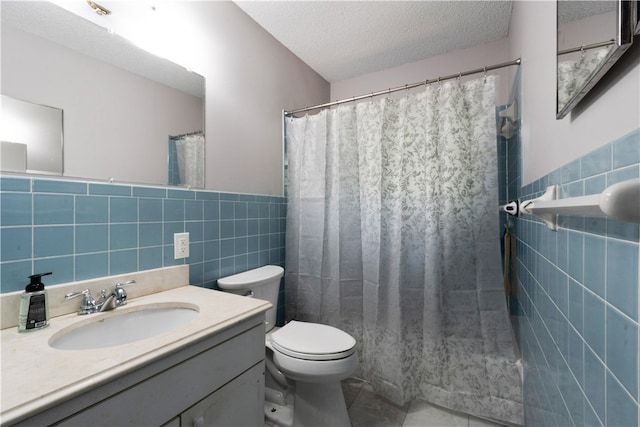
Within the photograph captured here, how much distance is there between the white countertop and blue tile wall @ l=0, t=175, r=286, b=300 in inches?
7.8

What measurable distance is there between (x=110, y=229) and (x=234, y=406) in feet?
2.70

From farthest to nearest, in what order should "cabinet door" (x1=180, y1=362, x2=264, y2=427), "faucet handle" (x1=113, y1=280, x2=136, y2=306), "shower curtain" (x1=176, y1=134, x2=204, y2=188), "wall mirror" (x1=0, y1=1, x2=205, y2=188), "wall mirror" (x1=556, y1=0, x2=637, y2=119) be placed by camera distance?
"shower curtain" (x1=176, y1=134, x2=204, y2=188) < "faucet handle" (x1=113, y1=280, x2=136, y2=306) < "wall mirror" (x1=0, y1=1, x2=205, y2=188) < "cabinet door" (x1=180, y1=362, x2=264, y2=427) < "wall mirror" (x1=556, y1=0, x2=637, y2=119)

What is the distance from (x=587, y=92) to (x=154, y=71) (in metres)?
1.58

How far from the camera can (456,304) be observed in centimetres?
148

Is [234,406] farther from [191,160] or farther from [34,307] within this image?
[191,160]

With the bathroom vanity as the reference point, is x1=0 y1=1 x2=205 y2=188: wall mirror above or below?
above

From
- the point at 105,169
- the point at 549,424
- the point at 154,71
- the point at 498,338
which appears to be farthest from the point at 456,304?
the point at 154,71

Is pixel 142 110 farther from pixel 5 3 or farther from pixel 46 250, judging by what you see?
pixel 46 250

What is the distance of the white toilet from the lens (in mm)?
1232

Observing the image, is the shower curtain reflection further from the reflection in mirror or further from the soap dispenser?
the soap dispenser

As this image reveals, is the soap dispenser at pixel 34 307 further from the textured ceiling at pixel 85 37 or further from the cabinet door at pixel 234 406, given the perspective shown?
the textured ceiling at pixel 85 37

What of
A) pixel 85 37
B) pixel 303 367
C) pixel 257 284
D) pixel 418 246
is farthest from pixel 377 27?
pixel 303 367

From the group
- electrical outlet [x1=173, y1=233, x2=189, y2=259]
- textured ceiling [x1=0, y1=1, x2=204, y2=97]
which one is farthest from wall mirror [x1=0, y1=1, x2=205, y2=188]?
electrical outlet [x1=173, y1=233, x2=189, y2=259]

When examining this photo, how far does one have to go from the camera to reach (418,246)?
1.55 m
